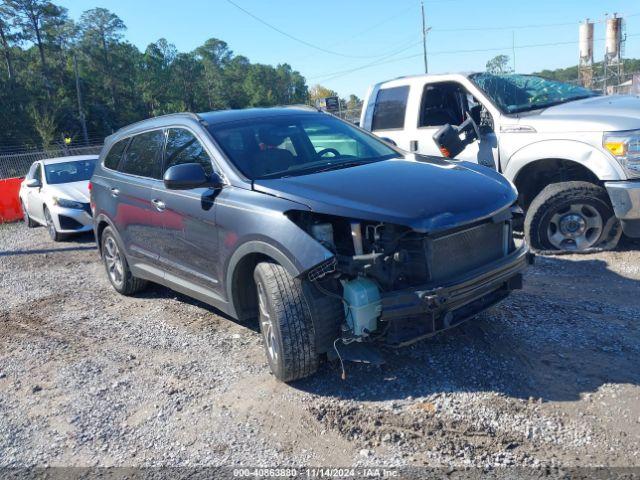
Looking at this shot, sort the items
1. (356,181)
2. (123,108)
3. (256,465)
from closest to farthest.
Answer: (256,465)
(356,181)
(123,108)

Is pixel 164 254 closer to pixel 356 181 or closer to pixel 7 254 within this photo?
pixel 356 181

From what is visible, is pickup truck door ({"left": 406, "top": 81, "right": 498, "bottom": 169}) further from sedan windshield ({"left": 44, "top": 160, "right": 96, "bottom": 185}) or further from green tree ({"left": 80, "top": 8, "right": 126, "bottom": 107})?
green tree ({"left": 80, "top": 8, "right": 126, "bottom": 107})

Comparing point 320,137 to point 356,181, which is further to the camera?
point 320,137

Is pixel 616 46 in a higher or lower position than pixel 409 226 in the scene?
higher

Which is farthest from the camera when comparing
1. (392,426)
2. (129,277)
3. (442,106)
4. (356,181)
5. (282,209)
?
(442,106)

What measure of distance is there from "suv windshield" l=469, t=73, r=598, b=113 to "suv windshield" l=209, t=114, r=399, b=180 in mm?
2328

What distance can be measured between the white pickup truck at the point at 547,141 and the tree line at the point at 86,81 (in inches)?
1402

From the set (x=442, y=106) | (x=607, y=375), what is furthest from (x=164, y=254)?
(x=442, y=106)

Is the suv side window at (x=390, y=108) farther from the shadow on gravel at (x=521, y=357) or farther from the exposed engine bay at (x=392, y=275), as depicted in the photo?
the exposed engine bay at (x=392, y=275)

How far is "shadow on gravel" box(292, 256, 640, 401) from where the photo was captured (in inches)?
145

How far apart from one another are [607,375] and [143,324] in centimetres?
386

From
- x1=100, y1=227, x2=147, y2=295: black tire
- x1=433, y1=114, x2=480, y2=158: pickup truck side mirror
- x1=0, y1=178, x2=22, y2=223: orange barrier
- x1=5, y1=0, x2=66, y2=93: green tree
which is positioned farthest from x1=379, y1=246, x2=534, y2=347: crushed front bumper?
x1=5, y1=0, x2=66, y2=93: green tree

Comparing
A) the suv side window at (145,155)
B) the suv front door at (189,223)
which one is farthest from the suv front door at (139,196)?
the suv front door at (189,223)

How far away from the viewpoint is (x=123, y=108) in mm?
64188
